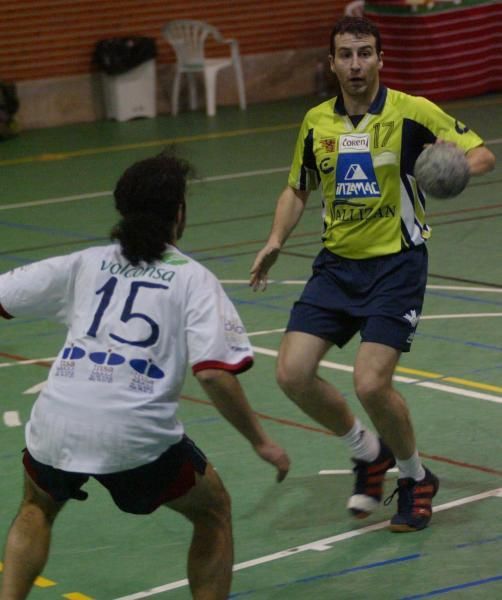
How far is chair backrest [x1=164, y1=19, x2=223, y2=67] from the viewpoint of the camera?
21.3 meters

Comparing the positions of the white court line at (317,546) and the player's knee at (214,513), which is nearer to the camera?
the player's knee at (214,513)

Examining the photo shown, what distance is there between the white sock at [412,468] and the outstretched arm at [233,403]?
5.85 ft

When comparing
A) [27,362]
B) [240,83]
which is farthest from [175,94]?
[27,362]

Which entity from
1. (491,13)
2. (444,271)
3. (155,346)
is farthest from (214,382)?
(491,13)

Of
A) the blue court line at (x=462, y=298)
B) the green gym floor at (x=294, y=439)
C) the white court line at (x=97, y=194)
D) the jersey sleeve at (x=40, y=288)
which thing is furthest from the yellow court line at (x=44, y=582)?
the white court line at (x=97, y=194)

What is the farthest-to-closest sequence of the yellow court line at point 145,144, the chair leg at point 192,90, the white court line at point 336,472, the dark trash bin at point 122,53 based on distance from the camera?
the chair leg at point 192,90 → the dark trash bin at point 122,53 → the yellow court line at point 145,144 → the white court line at point 336,472

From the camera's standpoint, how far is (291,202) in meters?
6.71

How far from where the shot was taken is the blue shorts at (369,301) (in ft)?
20.5

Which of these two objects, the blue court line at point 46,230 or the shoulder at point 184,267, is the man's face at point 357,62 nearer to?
the shoulder at point 184,267

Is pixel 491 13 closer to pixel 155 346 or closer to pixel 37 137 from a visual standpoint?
pixel 37 137

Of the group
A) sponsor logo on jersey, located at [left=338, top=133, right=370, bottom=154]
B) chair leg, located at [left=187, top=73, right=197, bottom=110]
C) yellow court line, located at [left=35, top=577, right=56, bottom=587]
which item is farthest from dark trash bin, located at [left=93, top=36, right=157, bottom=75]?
yellow court line, located at [left=35, top=577, right=56, bottom=587]

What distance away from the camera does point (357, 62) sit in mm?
6324

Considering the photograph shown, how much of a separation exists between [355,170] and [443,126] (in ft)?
1.44

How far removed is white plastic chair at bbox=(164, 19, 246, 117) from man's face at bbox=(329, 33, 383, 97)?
1509 centimetres
